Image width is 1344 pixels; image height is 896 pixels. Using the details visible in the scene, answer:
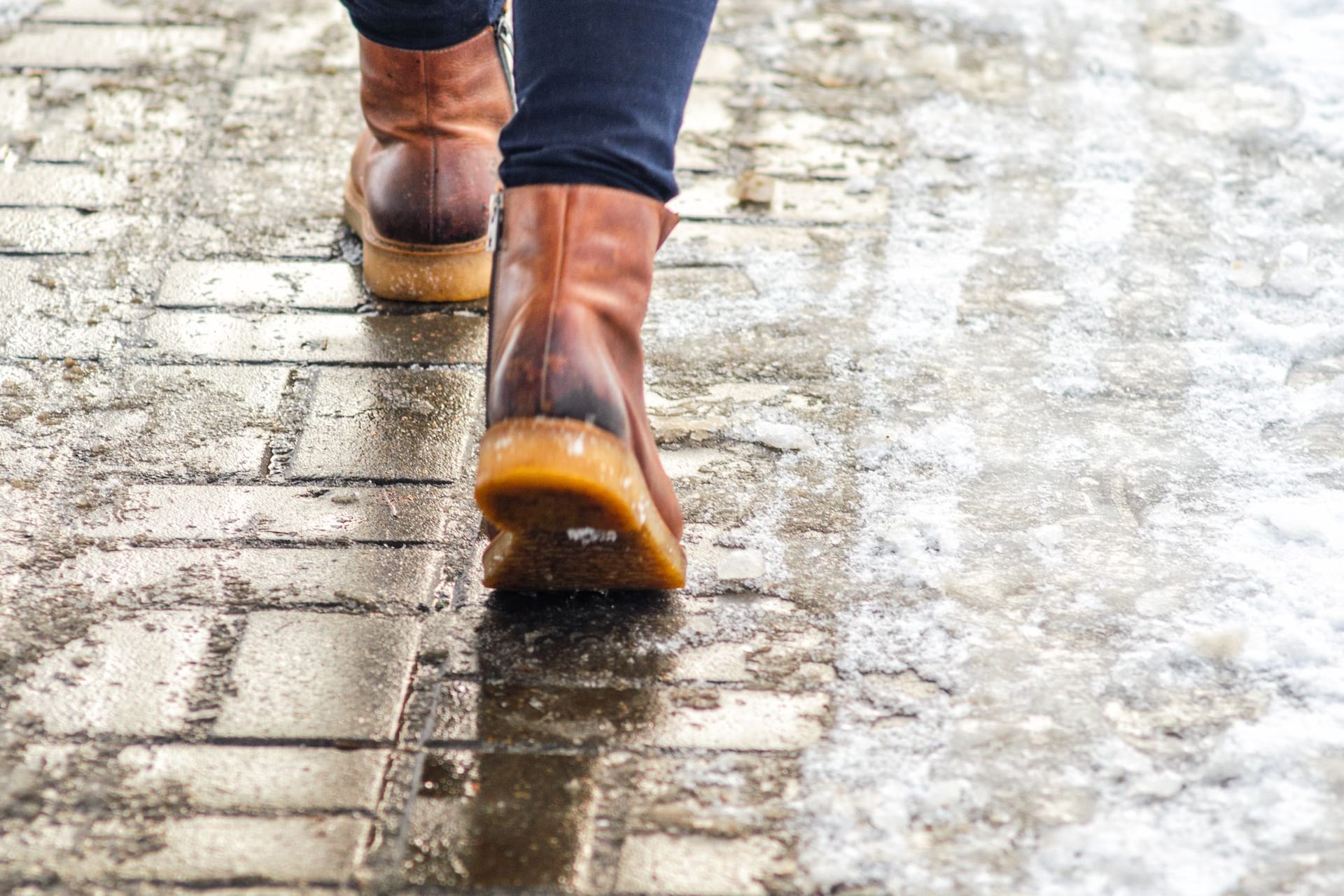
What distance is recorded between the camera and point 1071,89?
9.37 feet

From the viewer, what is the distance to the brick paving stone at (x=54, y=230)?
2.23 meters

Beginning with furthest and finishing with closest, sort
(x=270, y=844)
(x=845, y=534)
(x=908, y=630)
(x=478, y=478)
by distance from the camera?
(x=845, y=534), (x=908, y=630), (x=478, y=478), (x=270, y=844)

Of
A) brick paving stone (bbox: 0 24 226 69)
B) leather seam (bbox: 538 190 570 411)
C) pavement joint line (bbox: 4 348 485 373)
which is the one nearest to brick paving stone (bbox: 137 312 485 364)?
pavement joint line (bbox: 4 348 485 373)

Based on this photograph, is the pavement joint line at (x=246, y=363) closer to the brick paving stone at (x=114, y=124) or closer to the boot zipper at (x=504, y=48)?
the boot zipper at (x=504, y=48)

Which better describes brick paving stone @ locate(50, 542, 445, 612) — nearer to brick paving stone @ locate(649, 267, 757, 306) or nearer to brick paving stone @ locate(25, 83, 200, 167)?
brick paving stone @ locate(649, 267, 757, 306)

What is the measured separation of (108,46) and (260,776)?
220 centimetres

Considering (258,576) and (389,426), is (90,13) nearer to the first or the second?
(389,426)

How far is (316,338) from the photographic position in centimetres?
203

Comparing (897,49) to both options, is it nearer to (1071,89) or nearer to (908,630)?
(1071,89)

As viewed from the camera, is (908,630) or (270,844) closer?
(270,844)

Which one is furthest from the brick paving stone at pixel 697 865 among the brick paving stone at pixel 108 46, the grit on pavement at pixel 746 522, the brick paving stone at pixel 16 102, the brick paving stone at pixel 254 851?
the brick paving stone at pixel 108 46

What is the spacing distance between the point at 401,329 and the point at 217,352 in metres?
0.27

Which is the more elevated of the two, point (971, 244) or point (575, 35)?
point (575, 35)

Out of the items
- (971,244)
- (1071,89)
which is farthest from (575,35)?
(1071,89)
